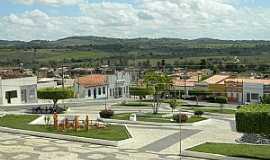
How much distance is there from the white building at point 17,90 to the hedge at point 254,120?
120 feet

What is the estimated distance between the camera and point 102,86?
67625 mm

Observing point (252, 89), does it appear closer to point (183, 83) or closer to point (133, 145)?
point (183, 83)

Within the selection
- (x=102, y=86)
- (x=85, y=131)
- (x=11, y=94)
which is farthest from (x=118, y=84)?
(x=85, y=131)

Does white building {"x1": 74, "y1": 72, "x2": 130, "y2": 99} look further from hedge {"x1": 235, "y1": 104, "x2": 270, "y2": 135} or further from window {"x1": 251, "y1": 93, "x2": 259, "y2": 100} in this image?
hedge {"x1": 235, "y1": 104, "x2": 270, "y2": 135}

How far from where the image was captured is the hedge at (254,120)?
64.2 ft

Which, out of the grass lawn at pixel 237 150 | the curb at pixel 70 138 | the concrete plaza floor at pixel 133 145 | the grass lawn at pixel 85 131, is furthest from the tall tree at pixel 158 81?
the grass lawn at pixel 237 150

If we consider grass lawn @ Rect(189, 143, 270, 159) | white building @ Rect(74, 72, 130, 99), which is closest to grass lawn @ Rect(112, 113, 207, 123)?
grass lawn @ Rect(189, 143, 270, 159)

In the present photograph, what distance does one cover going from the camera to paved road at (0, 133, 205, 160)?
23.0 metres

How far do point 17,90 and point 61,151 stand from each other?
31.7 metres

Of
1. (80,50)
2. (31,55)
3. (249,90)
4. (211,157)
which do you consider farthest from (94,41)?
(211,157)

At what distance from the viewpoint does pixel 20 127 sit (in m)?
31.7

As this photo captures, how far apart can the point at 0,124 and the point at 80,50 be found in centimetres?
9923

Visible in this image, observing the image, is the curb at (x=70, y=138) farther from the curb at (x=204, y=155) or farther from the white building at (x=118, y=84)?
the white building at (x=118, y=84)

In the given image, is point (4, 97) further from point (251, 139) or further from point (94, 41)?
point (94, 41)
